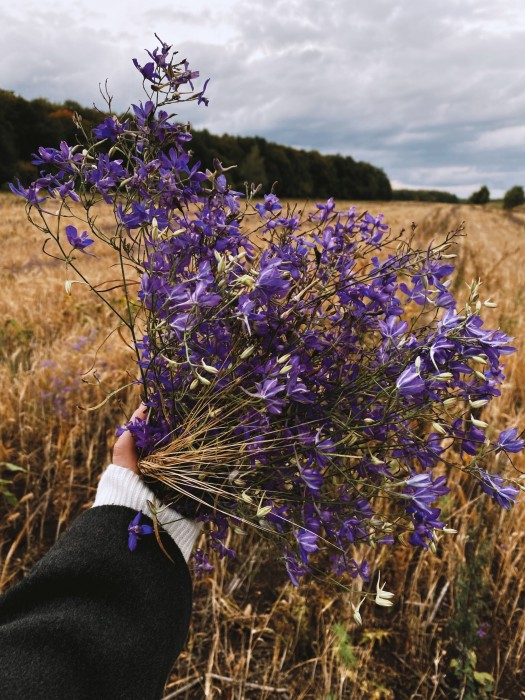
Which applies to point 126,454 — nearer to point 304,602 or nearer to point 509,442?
point 509,442

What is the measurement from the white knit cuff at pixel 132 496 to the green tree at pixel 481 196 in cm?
6666

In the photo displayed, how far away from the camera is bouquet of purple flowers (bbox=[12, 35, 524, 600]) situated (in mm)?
973

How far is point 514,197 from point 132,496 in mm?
53034

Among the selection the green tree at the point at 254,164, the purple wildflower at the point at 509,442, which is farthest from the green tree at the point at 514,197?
the purple wildflower at the point at 509,442

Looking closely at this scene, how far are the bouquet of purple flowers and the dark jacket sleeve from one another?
14 cm

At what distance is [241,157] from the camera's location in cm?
4009

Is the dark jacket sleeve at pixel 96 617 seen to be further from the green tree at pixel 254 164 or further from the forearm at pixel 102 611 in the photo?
the green tree at pixel 254 164

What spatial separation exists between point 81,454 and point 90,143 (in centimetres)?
217

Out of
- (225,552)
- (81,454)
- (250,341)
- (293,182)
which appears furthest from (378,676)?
(293,182)

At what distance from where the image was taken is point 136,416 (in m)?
1.13

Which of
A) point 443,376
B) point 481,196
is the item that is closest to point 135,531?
point 443,376

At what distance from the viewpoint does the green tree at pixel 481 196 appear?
5991 centimetres

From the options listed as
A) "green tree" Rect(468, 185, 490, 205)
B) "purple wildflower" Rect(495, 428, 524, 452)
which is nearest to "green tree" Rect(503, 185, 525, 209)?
"green tree" Rect(468, 185, 490, 205)

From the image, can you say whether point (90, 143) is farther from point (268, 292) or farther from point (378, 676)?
point (378, 676)
